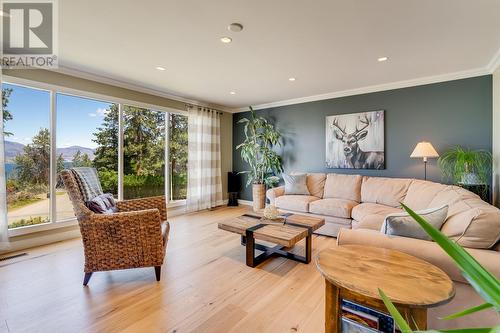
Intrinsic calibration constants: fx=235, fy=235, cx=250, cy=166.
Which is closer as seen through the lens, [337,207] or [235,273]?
[235,273]

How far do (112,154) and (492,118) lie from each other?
5.86 meters

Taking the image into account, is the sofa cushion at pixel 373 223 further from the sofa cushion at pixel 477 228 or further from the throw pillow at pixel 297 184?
the throw pillow at pixel 297 184

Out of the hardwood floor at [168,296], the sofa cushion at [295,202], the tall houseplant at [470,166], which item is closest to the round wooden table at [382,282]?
the hardwood floor at [168,296]

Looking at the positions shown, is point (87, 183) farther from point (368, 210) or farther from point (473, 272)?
point (368, 210)

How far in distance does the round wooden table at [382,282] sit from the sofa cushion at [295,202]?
230 cm

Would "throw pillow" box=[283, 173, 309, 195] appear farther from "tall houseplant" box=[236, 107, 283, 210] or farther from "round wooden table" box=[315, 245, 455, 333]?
"round wooden table" box=[315, 245, 455, 333]

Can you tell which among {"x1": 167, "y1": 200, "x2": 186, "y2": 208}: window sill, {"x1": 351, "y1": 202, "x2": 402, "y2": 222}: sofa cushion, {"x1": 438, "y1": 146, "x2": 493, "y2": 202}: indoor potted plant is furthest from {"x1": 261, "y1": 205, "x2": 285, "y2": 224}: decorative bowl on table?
{"x1": 167, "y1": 200, "x2": 186, "y2": 208}: window sill

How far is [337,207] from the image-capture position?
3572mm

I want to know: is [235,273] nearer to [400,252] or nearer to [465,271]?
[400,252]

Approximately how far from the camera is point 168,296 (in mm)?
2082

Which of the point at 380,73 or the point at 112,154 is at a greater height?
the point at 380,73

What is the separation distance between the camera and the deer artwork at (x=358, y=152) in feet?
13.8

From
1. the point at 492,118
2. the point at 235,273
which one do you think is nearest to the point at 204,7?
the point at 235,273

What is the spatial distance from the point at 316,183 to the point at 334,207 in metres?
0.94
